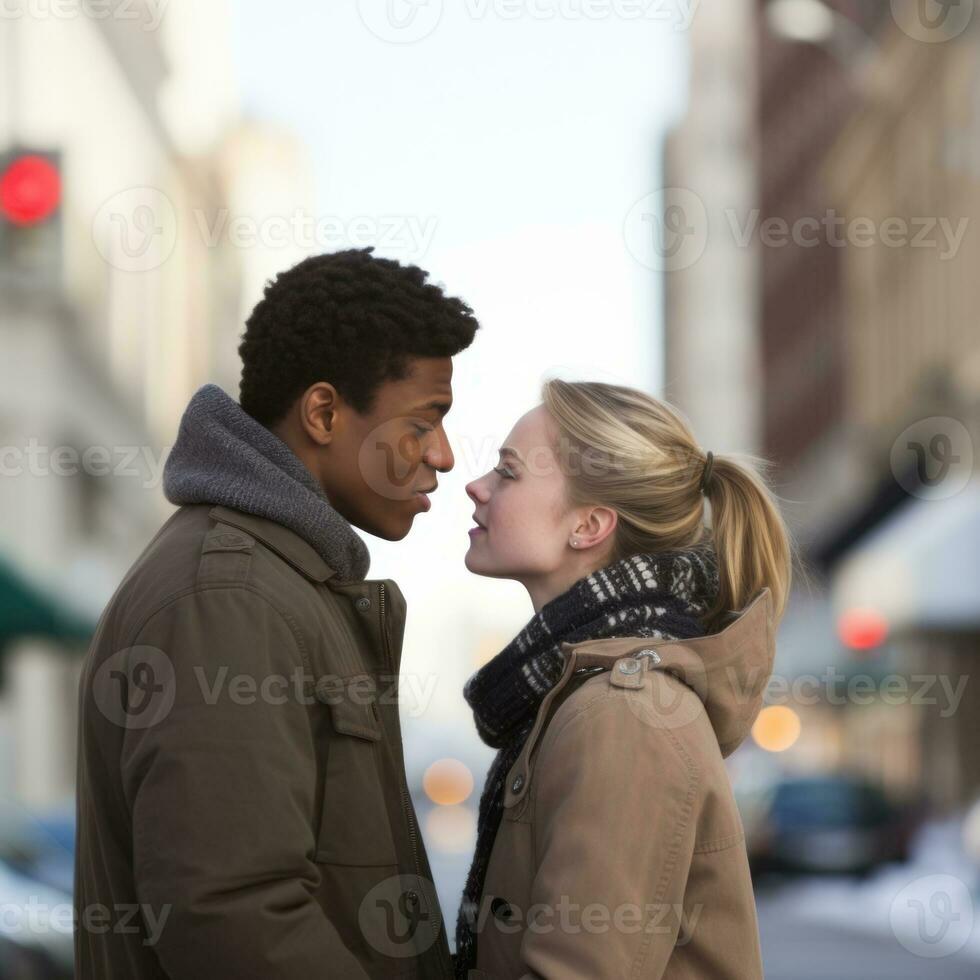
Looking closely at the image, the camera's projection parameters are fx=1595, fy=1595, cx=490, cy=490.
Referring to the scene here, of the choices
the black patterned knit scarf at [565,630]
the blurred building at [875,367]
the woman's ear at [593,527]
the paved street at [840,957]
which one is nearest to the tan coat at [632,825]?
the black patterned knit scarf at [565,630]

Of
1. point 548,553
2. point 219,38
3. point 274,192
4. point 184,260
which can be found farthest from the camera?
point 274,192

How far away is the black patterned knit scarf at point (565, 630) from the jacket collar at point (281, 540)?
0.58m

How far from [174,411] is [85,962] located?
36.0 metres

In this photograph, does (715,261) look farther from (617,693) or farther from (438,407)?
(617,693)

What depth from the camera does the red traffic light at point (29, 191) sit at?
9.71m

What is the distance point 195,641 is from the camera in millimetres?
2676

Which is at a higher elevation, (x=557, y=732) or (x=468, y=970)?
(x=557, y=732)

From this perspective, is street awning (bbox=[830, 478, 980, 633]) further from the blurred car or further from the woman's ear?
the woman's ear

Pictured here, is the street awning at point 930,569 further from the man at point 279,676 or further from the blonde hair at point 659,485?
the man at point 279,676

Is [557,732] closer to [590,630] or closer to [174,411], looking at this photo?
[590,630]

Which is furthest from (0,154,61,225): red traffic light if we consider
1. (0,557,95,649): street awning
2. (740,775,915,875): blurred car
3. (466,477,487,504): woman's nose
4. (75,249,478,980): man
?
(740,775,915,875): blurred car

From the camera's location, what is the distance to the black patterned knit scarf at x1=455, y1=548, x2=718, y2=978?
10.8 ft

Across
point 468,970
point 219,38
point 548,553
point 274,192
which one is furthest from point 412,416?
point 274,192

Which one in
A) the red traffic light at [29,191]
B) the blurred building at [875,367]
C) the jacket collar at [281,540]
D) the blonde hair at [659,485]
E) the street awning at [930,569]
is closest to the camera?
the jacket collar at [281,540]
